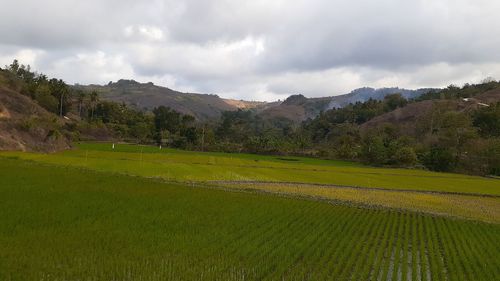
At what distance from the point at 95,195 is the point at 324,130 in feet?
367

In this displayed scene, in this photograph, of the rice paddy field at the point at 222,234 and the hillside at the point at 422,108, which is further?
the hillside at the point at 422,108

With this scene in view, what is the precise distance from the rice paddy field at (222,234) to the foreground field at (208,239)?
43mm

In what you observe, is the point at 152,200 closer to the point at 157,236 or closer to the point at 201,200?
the point at 201,200

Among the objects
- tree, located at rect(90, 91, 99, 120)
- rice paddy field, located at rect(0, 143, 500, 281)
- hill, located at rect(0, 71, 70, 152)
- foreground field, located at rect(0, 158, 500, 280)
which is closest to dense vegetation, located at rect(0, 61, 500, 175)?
tree, located at rect(90, 91, 99, 120)

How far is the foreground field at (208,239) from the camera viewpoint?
1002 centimetres

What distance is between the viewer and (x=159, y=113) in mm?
101875

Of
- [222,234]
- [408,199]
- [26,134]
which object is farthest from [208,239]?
[26,134]

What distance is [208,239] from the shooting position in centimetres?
1322

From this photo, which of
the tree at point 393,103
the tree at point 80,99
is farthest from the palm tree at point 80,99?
the tree at point 393,103

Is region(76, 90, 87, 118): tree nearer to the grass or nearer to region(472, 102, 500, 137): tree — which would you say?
the grass

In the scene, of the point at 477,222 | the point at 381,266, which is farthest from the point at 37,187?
the point at 477,222

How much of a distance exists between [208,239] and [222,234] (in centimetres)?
90

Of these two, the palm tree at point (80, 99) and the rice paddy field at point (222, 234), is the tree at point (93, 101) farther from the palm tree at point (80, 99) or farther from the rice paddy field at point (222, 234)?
the rice paddy field at point (222, 234)

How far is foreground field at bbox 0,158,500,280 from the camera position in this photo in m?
10.0
